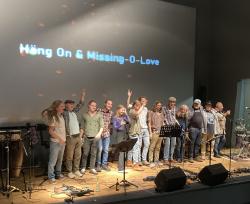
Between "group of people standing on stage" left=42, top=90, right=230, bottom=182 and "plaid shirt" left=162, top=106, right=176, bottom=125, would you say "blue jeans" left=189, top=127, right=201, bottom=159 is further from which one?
"plaid shirt" left=162, top=106, right=176, bottom=125

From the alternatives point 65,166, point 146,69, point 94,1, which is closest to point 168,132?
point 65,166

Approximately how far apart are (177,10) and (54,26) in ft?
12.7

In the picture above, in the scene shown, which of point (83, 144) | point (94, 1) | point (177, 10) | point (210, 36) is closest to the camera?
point (83, 144)

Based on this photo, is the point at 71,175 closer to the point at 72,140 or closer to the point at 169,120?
the point at 72,140

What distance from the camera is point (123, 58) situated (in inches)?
381

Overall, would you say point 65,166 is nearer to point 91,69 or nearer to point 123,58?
point 91,69

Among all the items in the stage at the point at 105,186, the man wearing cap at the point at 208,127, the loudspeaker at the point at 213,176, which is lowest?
the stage at the point at 105,186

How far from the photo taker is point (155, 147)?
9.26m

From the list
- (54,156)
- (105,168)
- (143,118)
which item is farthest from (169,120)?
(54,156)

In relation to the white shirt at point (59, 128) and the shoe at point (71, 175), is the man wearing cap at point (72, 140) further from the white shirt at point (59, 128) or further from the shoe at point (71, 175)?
the white shirt at point (59, 128)

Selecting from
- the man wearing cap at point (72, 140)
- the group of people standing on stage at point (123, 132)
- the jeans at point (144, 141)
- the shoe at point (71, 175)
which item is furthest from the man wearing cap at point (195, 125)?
the shoe at point (71, 175)

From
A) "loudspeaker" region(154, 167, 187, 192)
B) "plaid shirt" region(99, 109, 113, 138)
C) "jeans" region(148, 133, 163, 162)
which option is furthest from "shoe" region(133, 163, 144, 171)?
"loudspeaker" region(154, 167, 187, 192)

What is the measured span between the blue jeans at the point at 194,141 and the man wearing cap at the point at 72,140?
317 centimetres

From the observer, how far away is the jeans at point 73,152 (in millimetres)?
7691
